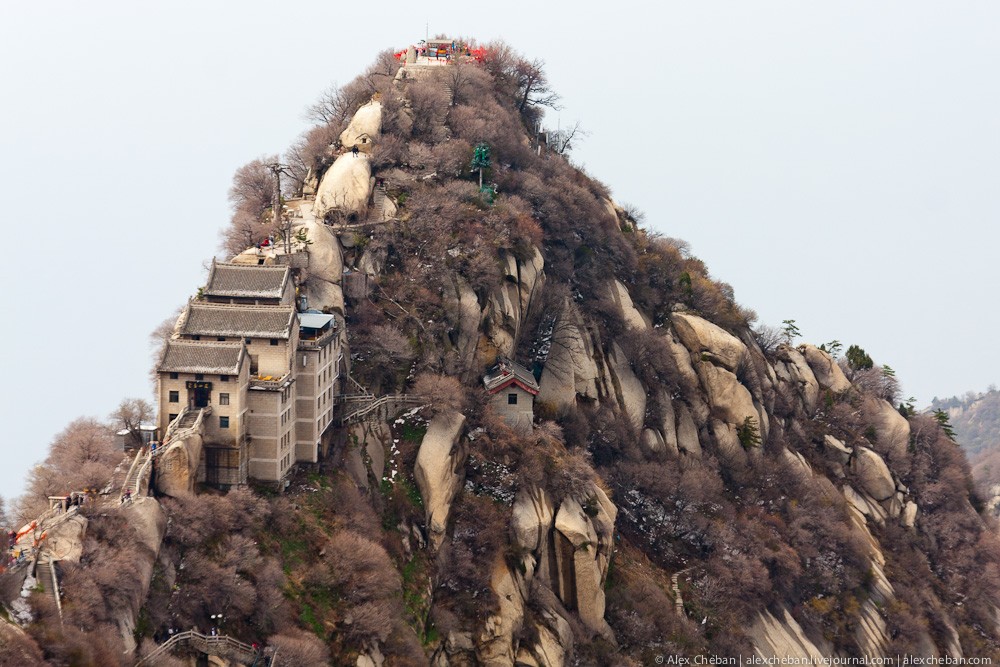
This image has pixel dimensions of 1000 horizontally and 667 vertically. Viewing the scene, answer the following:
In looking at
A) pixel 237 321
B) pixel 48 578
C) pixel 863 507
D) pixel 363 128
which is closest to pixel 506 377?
pixel 237 321

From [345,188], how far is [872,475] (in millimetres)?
54158

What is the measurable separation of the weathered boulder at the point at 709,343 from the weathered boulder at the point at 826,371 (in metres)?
15.3

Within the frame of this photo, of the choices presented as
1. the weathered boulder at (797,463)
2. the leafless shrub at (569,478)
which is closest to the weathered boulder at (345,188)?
the leafless shrub at (569,478)

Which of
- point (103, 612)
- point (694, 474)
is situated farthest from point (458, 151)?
point (103, 612)

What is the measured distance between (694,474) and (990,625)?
109ft

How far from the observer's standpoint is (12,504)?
7494cm

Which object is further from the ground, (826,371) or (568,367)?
(826,371)

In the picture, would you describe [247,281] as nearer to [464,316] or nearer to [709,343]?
[464,316]

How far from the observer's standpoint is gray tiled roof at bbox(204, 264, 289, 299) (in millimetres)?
83125

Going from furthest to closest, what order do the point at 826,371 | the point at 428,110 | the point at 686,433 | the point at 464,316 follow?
the point at 826,371 < the point at 428,110 < the point at 686,433 < the point at 464,316

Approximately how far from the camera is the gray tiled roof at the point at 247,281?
8312 cm

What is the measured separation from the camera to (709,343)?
116m

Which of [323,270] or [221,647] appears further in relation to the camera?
[323,270]

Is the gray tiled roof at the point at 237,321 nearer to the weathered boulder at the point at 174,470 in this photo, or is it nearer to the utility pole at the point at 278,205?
the weathered boulder at the point at 174,470
